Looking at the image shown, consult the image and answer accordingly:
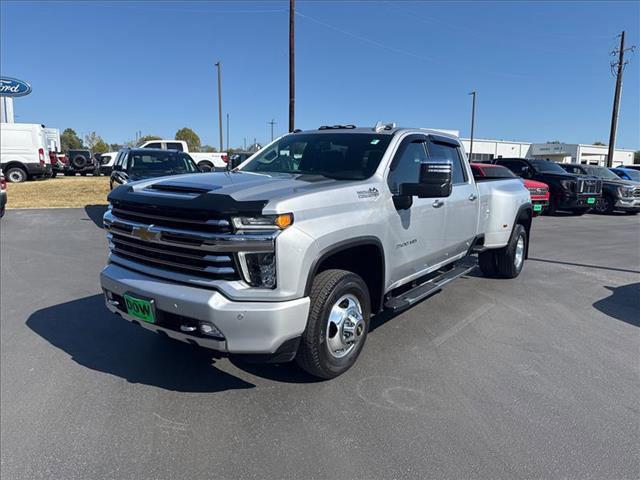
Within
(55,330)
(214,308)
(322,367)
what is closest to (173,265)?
(214,308)

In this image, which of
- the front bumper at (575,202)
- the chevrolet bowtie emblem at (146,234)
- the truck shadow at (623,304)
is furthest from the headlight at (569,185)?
the chevrolet bowtie emblem at (146,234)

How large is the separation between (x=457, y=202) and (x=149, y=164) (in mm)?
8784

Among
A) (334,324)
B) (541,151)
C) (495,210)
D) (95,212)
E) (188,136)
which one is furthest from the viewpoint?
(188,136)

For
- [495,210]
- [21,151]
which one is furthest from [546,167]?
[21,151]

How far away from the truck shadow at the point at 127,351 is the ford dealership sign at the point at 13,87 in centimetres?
2799

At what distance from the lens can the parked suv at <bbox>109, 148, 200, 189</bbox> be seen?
11.0 meters

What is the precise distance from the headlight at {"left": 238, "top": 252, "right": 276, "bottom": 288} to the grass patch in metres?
13.8

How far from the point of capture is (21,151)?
2183cm

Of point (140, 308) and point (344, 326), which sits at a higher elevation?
point (140, 308)

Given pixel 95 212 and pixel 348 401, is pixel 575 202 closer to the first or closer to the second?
pixel 348 401

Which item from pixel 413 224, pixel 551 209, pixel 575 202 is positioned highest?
pixel 413 224

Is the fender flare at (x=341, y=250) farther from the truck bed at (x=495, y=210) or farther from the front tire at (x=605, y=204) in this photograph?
the front tire at (x=605, y=204)

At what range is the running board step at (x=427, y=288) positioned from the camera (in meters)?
3.92

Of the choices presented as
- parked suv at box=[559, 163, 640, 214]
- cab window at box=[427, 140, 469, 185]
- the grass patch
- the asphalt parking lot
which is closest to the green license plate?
the asphalt parking lot
